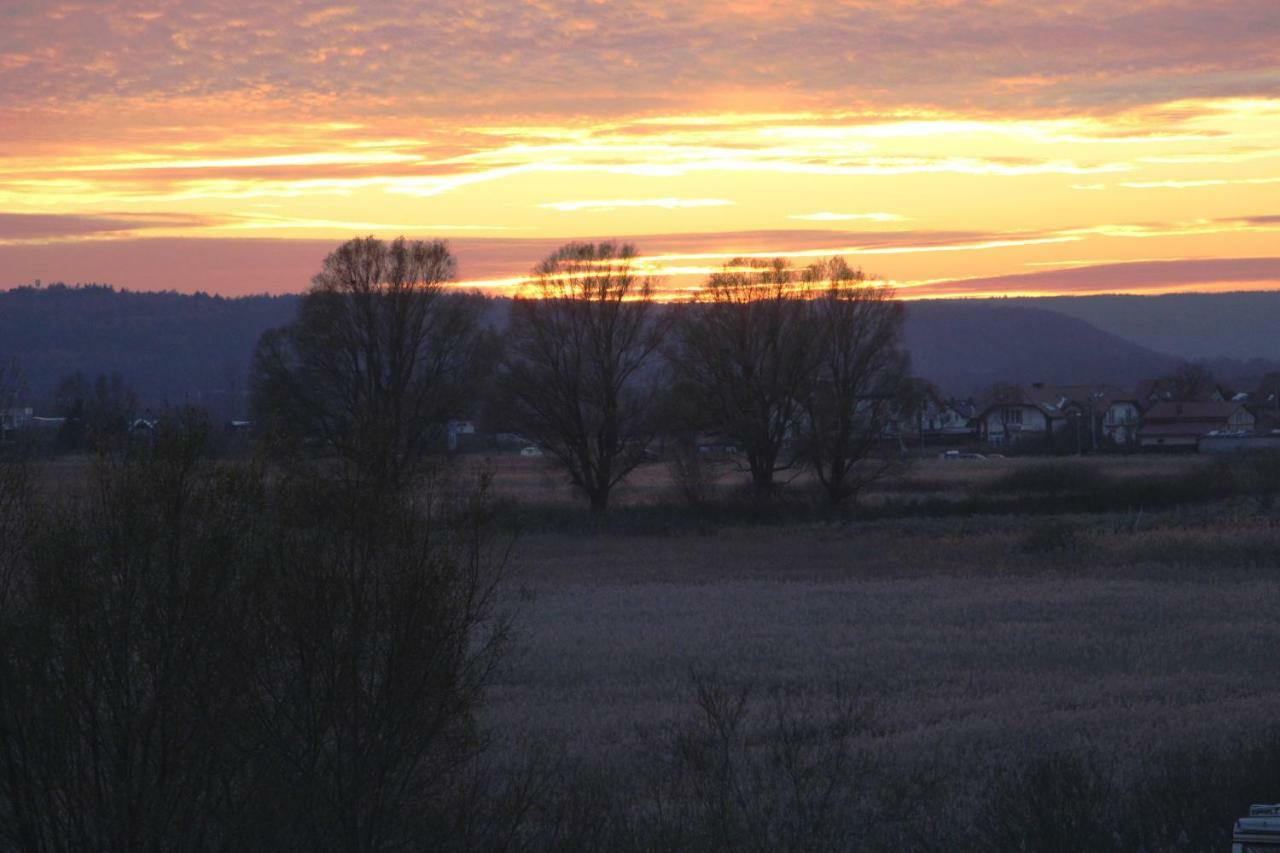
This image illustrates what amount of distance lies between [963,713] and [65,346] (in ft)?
477

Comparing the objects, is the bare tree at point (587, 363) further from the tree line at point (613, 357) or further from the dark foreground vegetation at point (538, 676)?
the dark foreground vegetation at point (538, 676)

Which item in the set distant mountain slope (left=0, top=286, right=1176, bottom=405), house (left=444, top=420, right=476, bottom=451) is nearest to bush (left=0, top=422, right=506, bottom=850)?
house (left=444, top=420, right=476, bottom=451)

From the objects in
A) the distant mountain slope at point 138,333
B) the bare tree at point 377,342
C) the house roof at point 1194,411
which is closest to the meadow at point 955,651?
the bare tree at point 377,342

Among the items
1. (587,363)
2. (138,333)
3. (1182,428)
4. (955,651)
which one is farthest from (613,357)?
(138,333)

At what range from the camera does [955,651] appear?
23.8m

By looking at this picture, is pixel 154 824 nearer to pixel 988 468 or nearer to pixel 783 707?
pixel 783 707

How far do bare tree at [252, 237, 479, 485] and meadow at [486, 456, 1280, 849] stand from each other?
746cm

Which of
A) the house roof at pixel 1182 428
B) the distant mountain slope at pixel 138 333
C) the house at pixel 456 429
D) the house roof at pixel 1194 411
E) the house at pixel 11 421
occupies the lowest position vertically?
the house roof at pixel 1182 428

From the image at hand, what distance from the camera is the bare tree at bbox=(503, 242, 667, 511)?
2256 inches

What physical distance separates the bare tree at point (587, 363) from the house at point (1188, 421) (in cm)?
5436

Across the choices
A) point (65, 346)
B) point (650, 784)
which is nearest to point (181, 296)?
point (65, 346)

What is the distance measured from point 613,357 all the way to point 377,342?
33.2 feet

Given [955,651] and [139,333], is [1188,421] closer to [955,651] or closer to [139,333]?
[955,651]

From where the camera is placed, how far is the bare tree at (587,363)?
57312 mm
